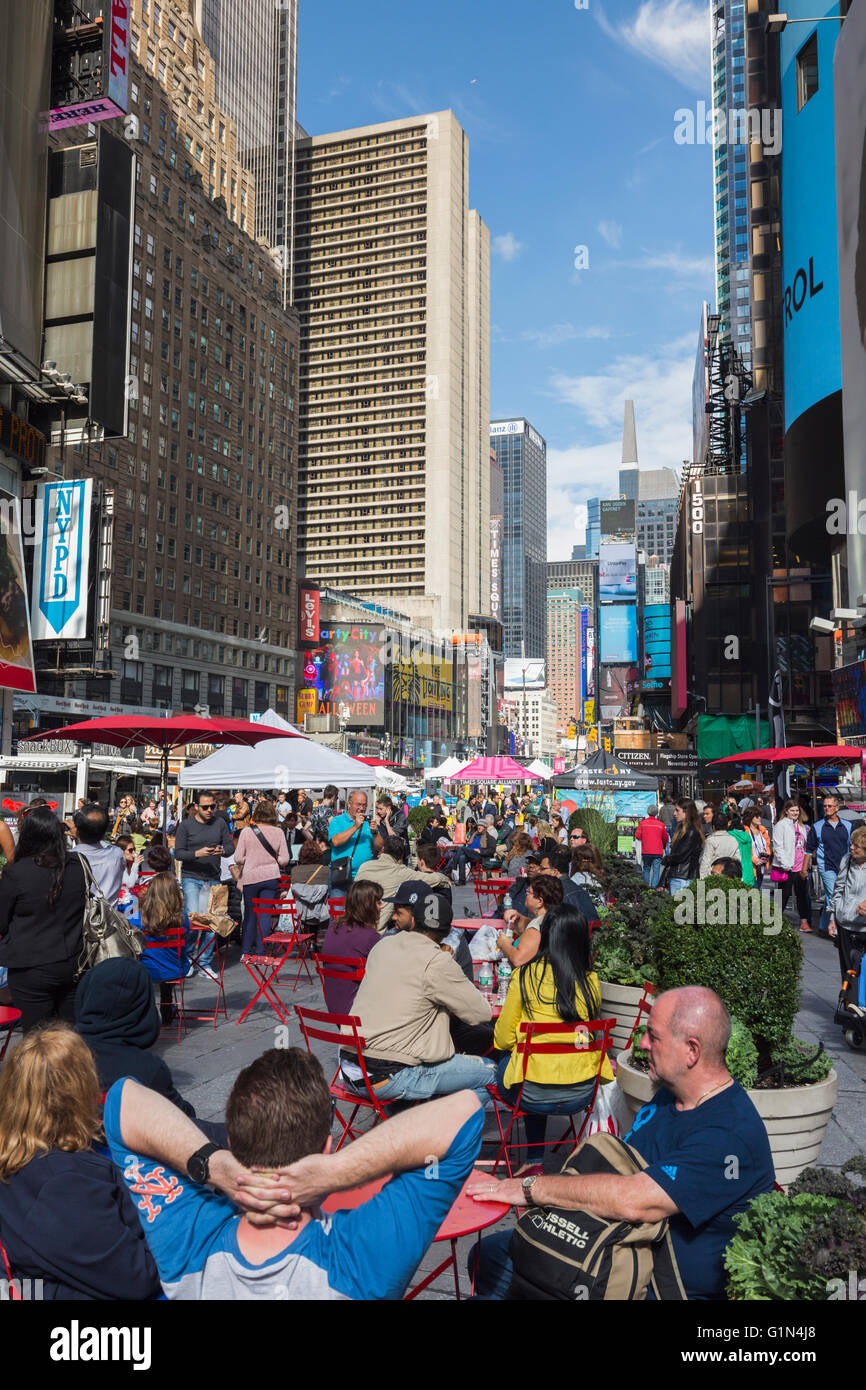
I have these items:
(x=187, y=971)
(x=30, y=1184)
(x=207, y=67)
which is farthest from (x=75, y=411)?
(x=207, y=67)

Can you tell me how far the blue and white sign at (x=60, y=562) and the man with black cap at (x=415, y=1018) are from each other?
2846 cm

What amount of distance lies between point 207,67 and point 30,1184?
10136 cm

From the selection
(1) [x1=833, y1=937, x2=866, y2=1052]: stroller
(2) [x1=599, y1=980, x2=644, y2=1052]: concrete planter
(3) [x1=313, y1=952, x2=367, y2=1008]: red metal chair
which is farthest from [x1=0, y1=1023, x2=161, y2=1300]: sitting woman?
(1) [x1=833, y1=937, x2=866, y2=1052]: stroller

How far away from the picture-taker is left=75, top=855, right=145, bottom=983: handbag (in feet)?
20.7

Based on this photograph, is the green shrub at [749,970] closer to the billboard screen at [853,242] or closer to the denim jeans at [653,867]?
the denim jeans at [653,867]

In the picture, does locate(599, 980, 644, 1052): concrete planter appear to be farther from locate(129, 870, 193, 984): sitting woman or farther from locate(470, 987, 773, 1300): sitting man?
locate(129, 870, 193, 984): sitting woman

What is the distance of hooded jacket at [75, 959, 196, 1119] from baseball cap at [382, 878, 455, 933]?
1932 mm

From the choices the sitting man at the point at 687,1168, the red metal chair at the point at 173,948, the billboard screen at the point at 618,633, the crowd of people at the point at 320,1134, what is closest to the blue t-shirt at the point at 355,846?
the red metal chair at the point at 173,948

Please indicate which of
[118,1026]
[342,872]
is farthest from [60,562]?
[118,1026]

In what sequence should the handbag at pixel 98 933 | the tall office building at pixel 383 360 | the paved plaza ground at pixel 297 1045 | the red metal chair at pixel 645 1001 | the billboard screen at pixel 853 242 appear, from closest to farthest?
the red metal chair at pixel 645 1001, the paved plaza ground at pixel 297 1045, the handbag at pixel 98 933, the billboard screen at pixel 853 242, the tall office building at pixel 383 360

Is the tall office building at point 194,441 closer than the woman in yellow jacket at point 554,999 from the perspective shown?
No

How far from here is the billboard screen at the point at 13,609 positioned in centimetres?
2683

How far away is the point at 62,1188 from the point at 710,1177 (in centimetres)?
187
